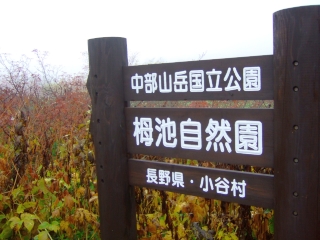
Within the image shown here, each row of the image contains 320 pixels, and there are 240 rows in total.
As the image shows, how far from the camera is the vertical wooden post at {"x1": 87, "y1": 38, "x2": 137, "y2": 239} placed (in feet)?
7.36

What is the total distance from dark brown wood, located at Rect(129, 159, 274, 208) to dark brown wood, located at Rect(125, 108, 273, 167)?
67 millimetres

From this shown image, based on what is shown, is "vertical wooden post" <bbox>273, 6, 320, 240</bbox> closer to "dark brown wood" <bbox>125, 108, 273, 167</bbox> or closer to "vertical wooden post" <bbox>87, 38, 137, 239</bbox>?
"dark brown wood" <bbox>125, 108, 273, 167</bbox>

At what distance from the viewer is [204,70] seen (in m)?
1.89

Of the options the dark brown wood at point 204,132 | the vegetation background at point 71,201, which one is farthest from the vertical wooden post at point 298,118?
the vegetation background at point 71,201

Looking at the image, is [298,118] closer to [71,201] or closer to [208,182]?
[208,182]

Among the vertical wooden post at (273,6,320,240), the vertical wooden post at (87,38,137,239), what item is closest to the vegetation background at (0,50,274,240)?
the vertical wooden post at (87,38,137,239)

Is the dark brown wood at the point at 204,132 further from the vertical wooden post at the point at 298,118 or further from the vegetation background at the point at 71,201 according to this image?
the vegetation background at the point at 71,201

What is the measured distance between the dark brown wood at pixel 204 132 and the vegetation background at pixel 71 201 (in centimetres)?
63

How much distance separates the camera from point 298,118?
164cm

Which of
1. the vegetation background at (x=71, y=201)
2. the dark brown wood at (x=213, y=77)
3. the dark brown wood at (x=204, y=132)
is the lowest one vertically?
the vegetation background at (x=71, y=201)

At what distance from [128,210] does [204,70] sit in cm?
102

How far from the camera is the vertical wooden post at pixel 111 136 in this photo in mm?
2242

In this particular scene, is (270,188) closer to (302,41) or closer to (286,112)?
(286,112)

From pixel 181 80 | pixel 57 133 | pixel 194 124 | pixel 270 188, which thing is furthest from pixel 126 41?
pixel 57 133
